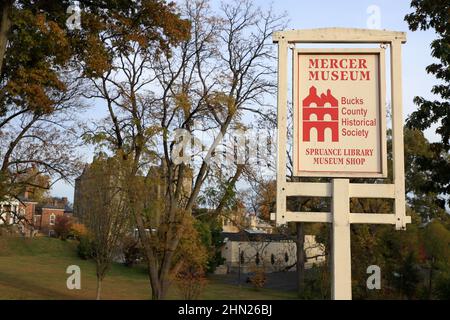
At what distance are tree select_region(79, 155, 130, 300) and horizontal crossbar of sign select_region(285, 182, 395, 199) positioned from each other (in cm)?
1591

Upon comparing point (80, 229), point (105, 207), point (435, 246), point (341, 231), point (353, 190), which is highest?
point (105, 207)

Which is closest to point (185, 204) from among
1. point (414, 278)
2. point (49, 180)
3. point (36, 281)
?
point (49, 180)

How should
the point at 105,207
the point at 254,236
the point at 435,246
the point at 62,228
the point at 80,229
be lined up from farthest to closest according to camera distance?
the point at 62,228 < the point at 254,236 < the point at 80,229 < the point at 435,246 < the point at 105,207

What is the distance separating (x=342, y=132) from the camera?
478cm

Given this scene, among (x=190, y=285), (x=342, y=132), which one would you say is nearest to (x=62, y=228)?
(x=190, y=285)

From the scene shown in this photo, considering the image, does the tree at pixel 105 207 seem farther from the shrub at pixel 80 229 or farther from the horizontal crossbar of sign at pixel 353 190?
the horizontal crossbar of sign at pixel 353 190

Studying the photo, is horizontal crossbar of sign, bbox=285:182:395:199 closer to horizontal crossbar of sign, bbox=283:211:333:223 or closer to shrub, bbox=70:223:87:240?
horizontal crossbar of sign, bbox=283:211:333:223

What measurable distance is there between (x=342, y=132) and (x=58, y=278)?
32.7 metres

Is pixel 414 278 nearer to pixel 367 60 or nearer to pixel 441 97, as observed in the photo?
pixel 441 97

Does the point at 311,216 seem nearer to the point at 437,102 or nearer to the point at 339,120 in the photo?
the point at 339,120

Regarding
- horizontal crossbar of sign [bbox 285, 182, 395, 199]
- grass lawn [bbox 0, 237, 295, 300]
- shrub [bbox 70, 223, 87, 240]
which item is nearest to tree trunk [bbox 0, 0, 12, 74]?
horizontal crossbar of sign [bbox 285, 182, 395, 199]

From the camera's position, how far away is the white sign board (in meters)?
4.77

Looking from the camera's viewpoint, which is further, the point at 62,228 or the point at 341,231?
the point at 62,228
